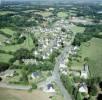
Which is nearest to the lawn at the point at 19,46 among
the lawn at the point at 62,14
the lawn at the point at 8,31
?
the lawn at the point at 8,31

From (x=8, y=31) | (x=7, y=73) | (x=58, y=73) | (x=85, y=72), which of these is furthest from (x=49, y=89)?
(x=8, y=31)

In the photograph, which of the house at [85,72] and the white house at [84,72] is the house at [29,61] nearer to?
the house at [85,72]

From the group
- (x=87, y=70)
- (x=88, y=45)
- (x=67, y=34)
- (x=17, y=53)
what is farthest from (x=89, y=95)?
(x=67, y=34)

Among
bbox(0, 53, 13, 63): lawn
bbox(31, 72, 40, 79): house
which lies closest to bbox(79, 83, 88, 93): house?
bbox(31, 72, 40, 79): house

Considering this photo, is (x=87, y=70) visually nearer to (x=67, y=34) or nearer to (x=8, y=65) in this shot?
(x=8, y=65)

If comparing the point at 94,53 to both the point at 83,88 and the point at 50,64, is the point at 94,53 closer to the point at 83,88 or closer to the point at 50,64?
the point at 50,64

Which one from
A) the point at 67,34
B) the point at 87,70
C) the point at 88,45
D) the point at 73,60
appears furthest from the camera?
the point at 67,34
